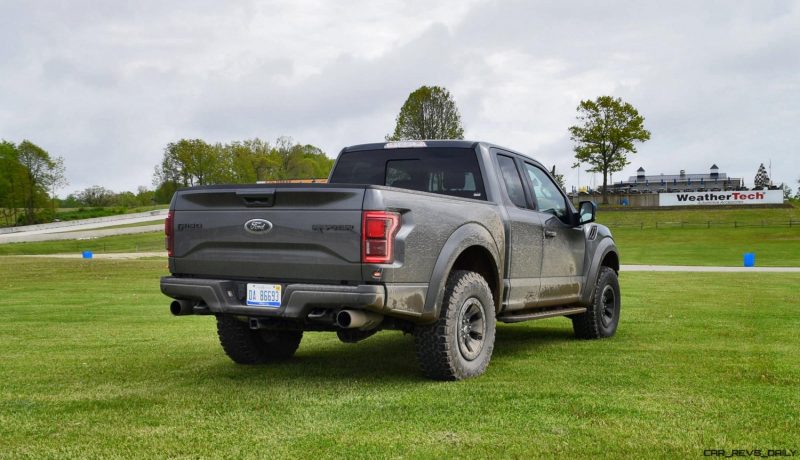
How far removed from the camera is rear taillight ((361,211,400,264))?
5.45 m

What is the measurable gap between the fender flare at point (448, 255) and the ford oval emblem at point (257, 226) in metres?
1.30

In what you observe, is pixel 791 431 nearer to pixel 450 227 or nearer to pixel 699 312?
pixel 450 227

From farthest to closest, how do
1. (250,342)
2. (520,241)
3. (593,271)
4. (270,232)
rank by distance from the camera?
1. (593,271)
2. (520,241)
3. (250,342)
4. (270,232)

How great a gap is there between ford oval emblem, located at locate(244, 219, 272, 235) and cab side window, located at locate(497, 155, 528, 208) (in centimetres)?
260

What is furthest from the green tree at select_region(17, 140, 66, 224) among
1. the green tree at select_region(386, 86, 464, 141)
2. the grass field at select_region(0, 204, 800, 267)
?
the green tree at select_region(386, 86, 464, 141)

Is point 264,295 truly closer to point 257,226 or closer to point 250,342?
point 257,226

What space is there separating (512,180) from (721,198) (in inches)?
3147

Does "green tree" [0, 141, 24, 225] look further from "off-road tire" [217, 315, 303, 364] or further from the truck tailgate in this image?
the truck tailgate

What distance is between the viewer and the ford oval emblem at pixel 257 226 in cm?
581

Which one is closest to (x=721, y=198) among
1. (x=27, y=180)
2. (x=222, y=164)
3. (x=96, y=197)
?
(x=222, y=164)

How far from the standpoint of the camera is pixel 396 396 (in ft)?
18.4

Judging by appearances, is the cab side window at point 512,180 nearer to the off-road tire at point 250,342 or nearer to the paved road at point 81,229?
the off-road tire at point 250,342

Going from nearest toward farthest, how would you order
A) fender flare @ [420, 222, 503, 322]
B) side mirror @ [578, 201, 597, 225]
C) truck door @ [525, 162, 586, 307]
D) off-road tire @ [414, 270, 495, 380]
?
fender flare @ [420, 222, 503, 322]
off-road tire @ [414, 270, 495, 380]
truck door @ [525, 162, 586, 307]
side mirror @ [578, 201, 597, 225]

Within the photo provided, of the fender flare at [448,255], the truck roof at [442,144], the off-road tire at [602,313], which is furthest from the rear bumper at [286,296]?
the off-road tire at [602,313]
